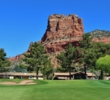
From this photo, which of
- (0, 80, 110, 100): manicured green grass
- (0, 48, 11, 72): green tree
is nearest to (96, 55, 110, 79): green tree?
(0, 48, 11, 72): green tree

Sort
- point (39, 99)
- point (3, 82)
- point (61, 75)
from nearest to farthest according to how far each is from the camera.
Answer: point (39, 99) → point (3, 82) → point (61, 75)

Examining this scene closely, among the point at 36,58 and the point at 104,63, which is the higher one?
the point at 36,58

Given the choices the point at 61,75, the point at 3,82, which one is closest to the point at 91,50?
the point at 61,75

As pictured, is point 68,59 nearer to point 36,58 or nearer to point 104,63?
point 36,58

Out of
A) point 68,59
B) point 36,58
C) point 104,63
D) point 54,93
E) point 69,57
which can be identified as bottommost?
point 54,93

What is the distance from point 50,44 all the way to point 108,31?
45.2 m

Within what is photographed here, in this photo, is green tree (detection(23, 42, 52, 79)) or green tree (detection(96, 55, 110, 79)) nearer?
green tree (detection(96, 55, 110, 79))

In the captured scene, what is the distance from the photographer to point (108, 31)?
19250 cm

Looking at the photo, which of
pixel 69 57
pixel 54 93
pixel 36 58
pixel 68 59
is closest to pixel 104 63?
pixel 69 57

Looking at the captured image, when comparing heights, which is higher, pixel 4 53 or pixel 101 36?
pixel 101 36

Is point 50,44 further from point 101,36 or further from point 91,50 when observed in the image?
point 91,50

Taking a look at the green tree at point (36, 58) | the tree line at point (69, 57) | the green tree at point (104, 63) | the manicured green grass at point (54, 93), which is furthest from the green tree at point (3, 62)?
the manicured green grass at point (54, 93)

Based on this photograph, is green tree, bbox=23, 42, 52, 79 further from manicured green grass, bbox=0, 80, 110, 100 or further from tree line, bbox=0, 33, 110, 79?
manicured green grass, bbox=0, 80, 110, 100

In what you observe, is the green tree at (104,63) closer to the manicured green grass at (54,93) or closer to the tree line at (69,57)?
the tree line at (69,57)
